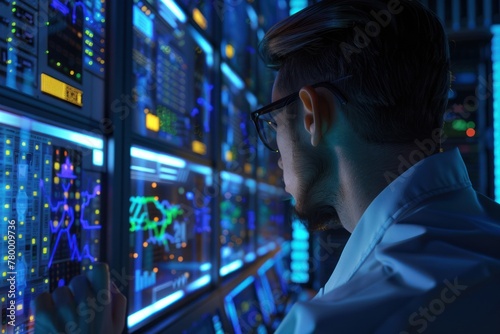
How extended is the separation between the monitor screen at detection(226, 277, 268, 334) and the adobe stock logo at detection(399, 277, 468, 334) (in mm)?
2021

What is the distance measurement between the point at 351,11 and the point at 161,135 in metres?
1.11

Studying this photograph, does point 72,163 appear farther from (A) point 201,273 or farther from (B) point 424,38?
(A) point 201,273

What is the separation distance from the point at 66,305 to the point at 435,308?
0.68 meters

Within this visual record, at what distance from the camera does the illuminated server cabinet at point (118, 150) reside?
3.59 feet

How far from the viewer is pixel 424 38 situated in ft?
3.01


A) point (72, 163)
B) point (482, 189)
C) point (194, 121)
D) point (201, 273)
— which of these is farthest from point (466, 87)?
point (72, 163)

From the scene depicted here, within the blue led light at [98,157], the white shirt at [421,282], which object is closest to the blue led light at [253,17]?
the blue led light at [98,157]

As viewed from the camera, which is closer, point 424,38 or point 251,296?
point 424,38

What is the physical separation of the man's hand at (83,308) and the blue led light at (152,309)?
2.04ft

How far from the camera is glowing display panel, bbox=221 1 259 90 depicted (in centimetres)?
289

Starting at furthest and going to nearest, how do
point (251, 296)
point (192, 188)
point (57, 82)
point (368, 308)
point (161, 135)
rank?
point (251, 296) < point (192, 188) < point (161, 135) < point (57, 82) < point (368, 308)

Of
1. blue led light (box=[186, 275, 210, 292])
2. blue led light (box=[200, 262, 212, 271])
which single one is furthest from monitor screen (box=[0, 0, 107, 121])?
blue led light (box=[200, 262, 212, 271])

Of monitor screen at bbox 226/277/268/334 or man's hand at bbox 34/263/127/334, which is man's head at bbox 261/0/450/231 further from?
monitor screen at bbox 226/277/268/334

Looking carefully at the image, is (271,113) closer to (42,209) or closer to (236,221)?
(42,209)
